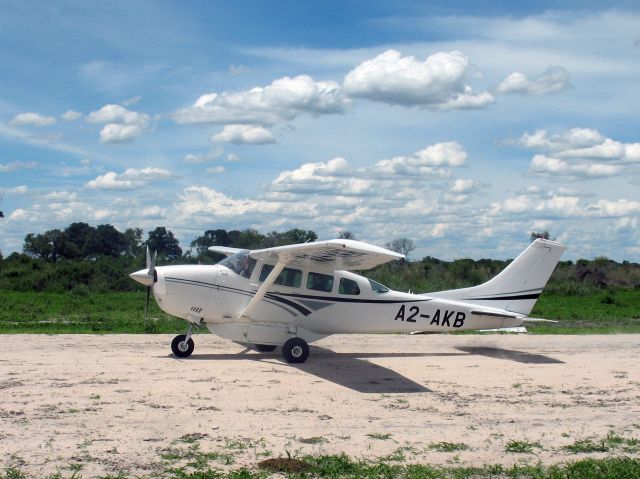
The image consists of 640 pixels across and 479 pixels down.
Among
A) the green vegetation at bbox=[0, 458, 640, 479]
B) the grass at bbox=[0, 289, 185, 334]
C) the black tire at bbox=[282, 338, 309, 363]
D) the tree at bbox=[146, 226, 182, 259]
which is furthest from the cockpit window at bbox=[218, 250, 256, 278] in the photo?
the tree at bbox=[146, 226, 182, 259]

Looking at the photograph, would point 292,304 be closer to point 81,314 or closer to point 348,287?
point 348,287

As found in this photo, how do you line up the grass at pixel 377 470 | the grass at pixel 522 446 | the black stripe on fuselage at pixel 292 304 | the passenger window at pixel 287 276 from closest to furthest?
1. the grass at pixel 377 470
2. the grass at pixel 522 446
3. the black stripe on fuselage at pixel 292 304
4. the passenger window at pixel 287 276

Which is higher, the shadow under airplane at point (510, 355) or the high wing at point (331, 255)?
the high wing at point (331, 255)

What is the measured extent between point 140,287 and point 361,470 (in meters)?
34.1

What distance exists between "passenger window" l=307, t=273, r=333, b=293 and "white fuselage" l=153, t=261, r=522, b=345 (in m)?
0.02

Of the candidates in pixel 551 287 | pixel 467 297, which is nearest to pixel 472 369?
pixel 467 297

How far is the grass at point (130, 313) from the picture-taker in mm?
21297

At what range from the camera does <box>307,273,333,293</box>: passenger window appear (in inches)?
624

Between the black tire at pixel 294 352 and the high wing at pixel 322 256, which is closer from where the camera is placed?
the high wing at pixel 322 256

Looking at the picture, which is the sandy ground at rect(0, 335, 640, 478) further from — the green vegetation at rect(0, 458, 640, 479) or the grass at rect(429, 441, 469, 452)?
the green vegetation at rect(0, 458, 640, 479)

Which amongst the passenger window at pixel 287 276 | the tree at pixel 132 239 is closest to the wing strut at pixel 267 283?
the passenger window at pixel 287 276

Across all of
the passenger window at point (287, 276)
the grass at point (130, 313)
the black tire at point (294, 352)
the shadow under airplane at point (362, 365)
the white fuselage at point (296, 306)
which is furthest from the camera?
the grass at point (130, 313)

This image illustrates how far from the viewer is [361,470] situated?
7426 millimetres

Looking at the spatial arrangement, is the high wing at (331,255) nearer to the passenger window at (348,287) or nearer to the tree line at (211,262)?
the passenger window at (348,287)
